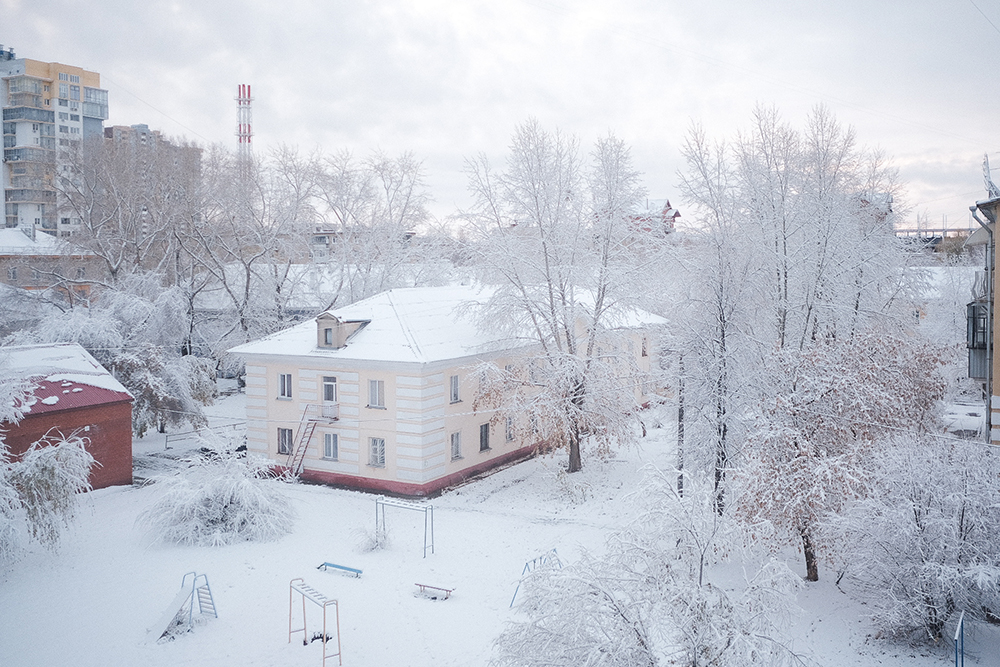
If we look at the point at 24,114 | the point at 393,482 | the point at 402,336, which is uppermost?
the point at 24,114

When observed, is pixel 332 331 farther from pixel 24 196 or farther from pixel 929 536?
pixel 24 196

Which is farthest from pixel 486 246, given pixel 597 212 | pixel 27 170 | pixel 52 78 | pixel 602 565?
pixel 52 78

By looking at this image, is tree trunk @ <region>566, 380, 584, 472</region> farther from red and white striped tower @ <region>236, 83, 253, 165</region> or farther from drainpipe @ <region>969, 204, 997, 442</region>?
red and white striped tower @ <region>236, 83, 253, 165</region>

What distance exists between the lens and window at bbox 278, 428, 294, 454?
26.3 m

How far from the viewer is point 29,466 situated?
17047 mm

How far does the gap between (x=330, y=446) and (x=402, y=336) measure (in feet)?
15.4

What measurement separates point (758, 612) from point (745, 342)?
13.2 m

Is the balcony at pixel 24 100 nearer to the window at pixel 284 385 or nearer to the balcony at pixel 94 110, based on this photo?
the balcony at pixel 94 110

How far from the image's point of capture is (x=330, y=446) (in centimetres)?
2559

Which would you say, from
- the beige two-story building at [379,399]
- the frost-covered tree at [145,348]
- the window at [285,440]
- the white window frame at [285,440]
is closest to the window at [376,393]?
the beige two-story building at [379,399]

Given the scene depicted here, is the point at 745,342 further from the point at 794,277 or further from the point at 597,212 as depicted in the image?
the point at 597,212

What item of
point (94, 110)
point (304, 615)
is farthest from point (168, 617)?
point (94, 110)

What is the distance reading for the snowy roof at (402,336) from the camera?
24812mm

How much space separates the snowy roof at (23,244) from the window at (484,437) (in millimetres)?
37696
